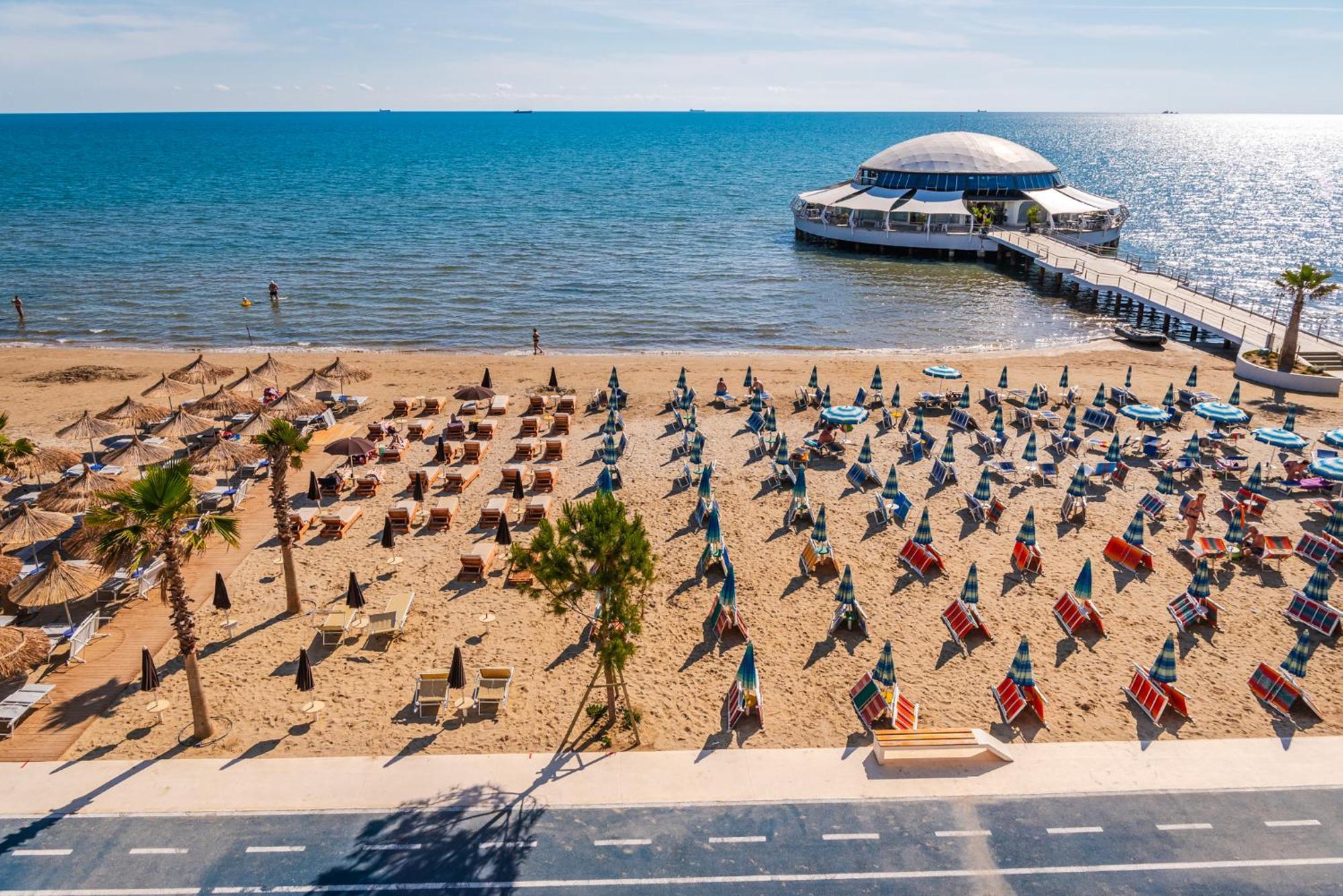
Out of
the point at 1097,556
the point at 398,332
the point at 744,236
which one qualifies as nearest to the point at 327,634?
the point at 1097,556

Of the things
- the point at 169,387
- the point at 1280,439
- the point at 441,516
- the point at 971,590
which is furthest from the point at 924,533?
the point at 169,387

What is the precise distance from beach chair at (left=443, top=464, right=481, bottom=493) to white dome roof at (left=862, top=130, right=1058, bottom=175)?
211 ft

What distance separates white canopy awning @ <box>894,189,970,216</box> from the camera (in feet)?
242

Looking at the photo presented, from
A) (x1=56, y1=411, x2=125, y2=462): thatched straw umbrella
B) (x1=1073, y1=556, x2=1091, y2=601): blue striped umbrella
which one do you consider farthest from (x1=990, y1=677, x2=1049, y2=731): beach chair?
(x1=56, y1=411, x2=125, y2=462): thatched straw umbrella

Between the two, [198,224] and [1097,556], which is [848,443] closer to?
[1097,556]

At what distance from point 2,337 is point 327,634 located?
146ft

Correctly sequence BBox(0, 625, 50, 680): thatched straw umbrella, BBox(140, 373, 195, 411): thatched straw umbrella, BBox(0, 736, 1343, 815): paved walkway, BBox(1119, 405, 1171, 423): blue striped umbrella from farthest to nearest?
BBox(140, 373, 195, 411): thatched straw umbrella → BBox(1119, 405, 1171, 423): blue striped umbrella → BBox(0, 625, 50, 680): thatched straw umbrella → BBox(0, 736, 1343, 815): paved walkway

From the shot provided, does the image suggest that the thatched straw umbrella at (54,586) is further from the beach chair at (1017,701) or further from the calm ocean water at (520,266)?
the calm ocean water at (520,266)

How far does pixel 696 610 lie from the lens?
19953 mm

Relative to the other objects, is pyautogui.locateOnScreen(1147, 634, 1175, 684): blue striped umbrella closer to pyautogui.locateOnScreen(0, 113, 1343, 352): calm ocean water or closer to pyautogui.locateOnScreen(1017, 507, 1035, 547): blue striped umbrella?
pyautogui.locateOnScreen(1017, 507, 1035, 547): blue striped umbrella

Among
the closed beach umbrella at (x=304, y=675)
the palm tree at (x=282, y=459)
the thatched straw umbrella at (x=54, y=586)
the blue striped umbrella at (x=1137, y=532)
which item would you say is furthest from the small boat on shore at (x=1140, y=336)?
the thatched straw umbrella at (x=54, y=586)

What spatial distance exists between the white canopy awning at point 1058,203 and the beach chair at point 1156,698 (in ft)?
218

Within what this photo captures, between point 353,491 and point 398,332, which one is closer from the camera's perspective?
point 353,491

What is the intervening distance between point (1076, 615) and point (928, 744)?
253 inches
